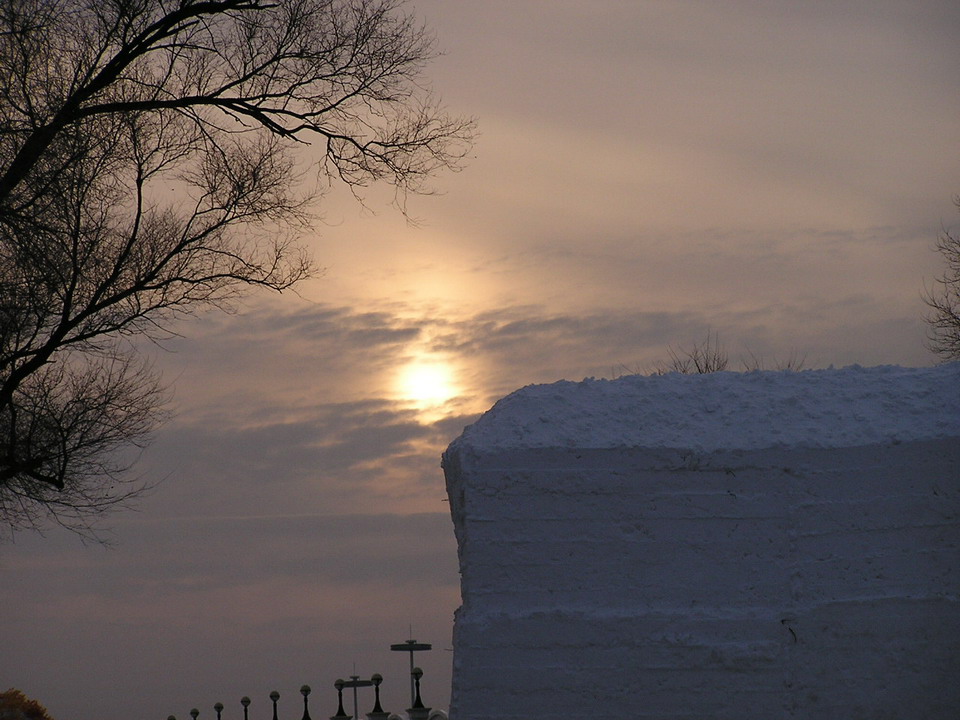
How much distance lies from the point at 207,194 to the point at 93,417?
3.07 m

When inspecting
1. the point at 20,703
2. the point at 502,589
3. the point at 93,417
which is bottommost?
the point at 20,703

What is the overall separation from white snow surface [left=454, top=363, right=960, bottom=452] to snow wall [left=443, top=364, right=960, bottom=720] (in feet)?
0.08

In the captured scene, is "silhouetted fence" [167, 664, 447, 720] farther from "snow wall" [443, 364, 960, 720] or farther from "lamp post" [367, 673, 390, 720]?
"snow wall" [443, 364, 960, 720]

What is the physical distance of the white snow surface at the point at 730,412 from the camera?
690cm

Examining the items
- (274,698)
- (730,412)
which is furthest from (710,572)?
(274,698)

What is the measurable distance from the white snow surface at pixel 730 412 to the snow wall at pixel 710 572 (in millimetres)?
25

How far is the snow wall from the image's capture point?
663 centimetres

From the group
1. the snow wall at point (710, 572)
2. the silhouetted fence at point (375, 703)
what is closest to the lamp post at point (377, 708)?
the silhouetted fence at point (375, 703)

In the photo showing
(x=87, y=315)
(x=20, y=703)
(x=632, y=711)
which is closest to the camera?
(x=632, y=711)

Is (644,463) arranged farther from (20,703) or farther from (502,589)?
(20,703)

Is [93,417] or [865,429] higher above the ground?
[93,417]

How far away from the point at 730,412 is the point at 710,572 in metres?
1.09

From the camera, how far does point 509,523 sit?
6832mm

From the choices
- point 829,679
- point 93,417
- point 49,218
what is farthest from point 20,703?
point 829,679
